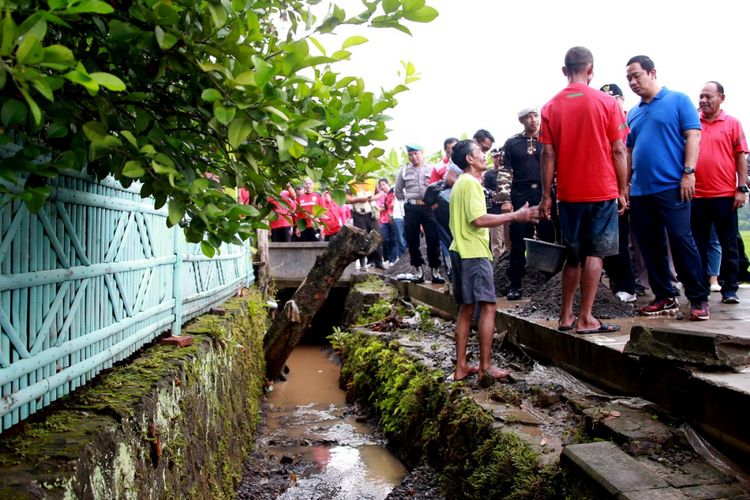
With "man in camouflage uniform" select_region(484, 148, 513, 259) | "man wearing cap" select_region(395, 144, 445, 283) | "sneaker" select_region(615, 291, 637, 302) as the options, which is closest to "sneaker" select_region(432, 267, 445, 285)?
"man wearing cap" select_region(395, 144, 445, 283)

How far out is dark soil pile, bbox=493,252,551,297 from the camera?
25.5 feet

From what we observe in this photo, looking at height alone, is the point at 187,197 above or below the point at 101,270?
above

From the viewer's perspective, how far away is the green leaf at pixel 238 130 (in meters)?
1.87

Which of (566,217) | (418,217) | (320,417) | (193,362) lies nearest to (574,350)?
(566,217)

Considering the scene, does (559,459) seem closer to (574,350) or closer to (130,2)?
(574,350)

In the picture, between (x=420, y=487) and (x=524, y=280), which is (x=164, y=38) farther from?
(x=524, y=280)

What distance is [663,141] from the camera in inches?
209

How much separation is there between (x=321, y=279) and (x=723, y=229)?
202 inches

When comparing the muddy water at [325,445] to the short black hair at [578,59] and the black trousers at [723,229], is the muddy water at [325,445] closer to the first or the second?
the black trousers at [723,229]

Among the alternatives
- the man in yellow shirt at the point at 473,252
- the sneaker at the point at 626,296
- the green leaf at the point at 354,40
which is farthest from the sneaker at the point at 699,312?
the green leaf at the point at 354,40

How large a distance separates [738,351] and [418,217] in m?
6.68

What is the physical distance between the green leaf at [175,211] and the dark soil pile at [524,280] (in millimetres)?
6036

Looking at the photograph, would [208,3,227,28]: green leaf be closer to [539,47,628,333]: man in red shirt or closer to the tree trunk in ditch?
[539,47,628,333]: man in red shirt

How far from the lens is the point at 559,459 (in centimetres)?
365
